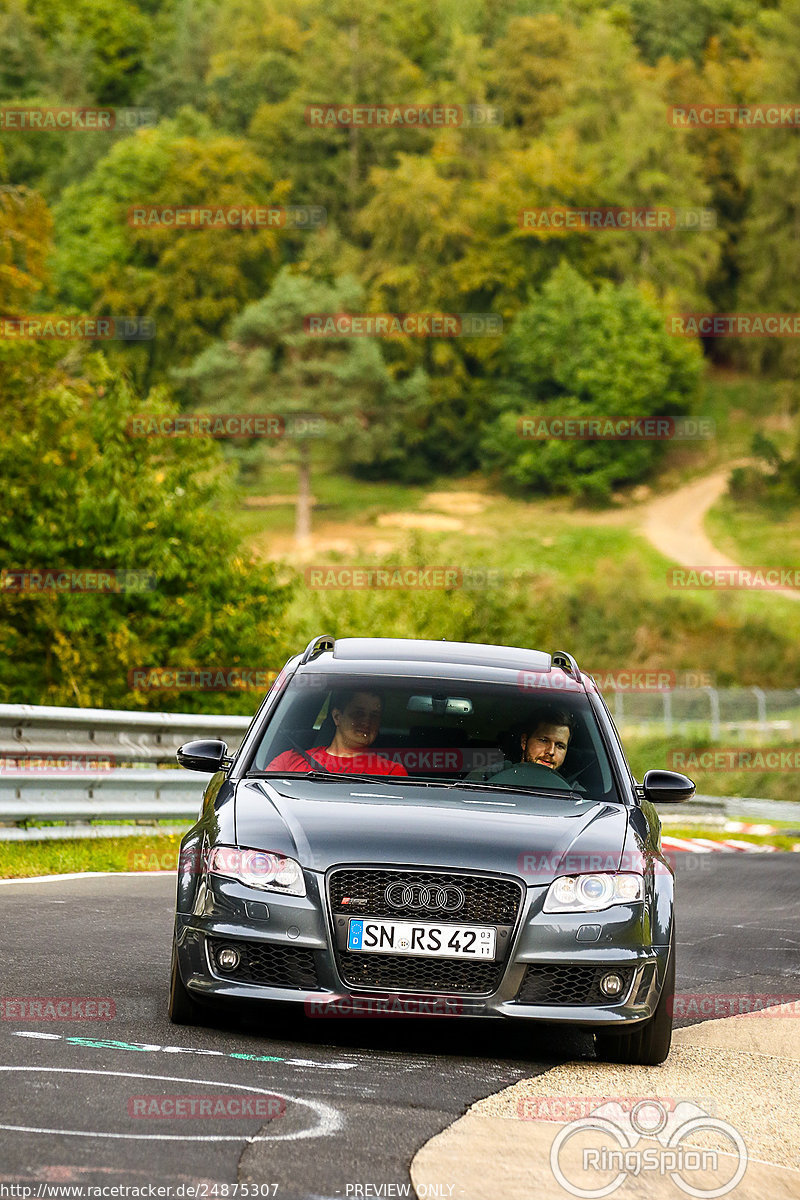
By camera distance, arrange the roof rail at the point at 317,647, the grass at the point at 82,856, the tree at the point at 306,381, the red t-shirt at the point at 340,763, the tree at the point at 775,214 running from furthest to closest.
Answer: the tree at the point at 775,214
the tree at the point at 306,381
the grass at the point at 82,856
the roof rail at the point at 317,647
the red t-shirt at the point at 340,763

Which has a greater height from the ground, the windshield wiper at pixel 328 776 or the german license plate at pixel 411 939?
the windshield wiper at pixel 328 776

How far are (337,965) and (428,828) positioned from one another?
608mm

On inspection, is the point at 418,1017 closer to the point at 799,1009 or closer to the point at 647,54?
the point at 799,1009

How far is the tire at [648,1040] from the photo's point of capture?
23.5 feet

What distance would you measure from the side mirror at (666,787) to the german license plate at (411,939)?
1.59m

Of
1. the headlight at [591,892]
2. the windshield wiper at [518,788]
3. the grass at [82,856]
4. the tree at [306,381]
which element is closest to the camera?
the headlight at [591,892]

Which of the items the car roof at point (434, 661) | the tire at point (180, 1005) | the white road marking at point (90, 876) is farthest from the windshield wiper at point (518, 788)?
the white road marking at point (90, 876)

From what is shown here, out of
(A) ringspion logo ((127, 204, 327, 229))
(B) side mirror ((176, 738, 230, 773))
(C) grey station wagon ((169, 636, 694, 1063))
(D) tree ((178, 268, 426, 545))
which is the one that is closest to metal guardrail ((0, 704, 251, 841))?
(B) side mirror ((176, 738, 230, 773))

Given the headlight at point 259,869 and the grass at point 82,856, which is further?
the grass at point 82,856

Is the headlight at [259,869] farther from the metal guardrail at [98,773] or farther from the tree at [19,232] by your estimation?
the tree at [19,232]

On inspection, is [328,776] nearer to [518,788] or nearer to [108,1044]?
[518,788]

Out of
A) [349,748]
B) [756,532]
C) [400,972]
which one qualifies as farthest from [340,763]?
[756,532]

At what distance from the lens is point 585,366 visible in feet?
365

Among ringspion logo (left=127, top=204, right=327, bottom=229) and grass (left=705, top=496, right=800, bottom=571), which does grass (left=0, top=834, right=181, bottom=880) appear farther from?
ringspion logo (left=127, top=204, right=327, bottom=229)
